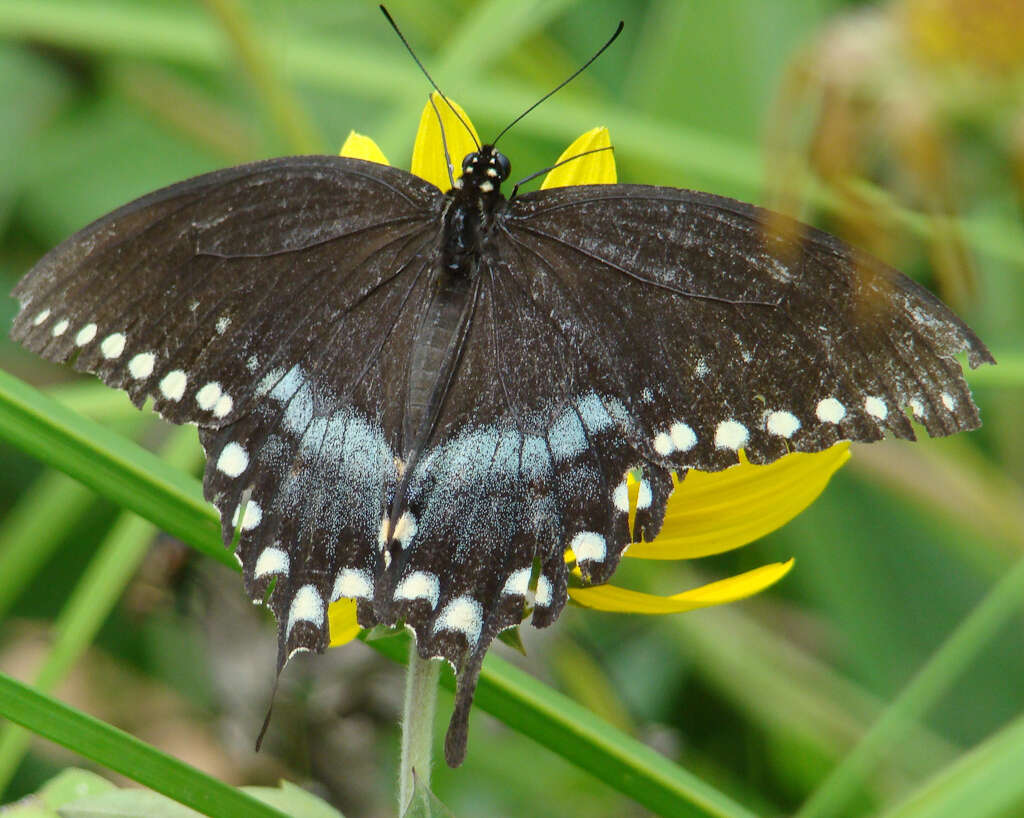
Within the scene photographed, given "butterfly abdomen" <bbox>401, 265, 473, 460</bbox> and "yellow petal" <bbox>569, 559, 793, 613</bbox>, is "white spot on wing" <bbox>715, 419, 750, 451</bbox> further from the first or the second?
"butterfly abdomen" <bbox>401, 265, 473, 460</bbox>

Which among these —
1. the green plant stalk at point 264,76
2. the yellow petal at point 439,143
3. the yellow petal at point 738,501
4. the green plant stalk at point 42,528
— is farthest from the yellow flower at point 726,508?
the green plant stalk at point 264,76

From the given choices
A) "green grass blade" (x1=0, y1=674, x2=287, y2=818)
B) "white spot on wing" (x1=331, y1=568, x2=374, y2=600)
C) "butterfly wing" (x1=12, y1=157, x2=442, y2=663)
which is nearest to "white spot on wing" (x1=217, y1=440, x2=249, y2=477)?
"butterfly wing" (x1=12, y1=157, x2=442, y2=663)

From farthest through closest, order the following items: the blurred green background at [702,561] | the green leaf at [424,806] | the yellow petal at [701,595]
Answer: the blurred green background at [702,561], the yellow petal at [701,595], the green leaf at [424,806]

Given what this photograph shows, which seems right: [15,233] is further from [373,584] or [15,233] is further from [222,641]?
[373,584]

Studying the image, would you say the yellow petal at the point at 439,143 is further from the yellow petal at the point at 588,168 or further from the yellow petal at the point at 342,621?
the yellow petal at the point at 342,621

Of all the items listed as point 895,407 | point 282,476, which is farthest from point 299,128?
point 895,407

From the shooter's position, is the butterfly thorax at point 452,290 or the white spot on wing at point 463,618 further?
the butterfly thorax at point 452,290
